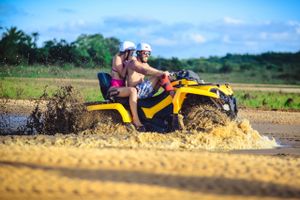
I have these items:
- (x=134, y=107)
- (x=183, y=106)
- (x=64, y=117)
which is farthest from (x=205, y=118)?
(x=64, y=117)

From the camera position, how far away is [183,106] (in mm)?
13297

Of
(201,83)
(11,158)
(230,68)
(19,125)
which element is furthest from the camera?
(230,68)

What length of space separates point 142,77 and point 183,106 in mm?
1066

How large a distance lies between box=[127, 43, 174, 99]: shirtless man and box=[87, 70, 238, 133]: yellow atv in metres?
0.18

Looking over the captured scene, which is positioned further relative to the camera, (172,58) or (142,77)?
(172,58)

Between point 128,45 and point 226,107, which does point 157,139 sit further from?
point 128,45

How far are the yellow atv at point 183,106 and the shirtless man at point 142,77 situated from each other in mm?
180

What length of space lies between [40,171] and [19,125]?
7.46 meters

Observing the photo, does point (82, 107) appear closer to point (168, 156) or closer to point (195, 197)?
point (168, 156)

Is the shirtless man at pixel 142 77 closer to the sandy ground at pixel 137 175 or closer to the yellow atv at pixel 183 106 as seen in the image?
the yellow atv at pixel 183 106

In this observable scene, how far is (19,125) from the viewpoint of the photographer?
51.2ft

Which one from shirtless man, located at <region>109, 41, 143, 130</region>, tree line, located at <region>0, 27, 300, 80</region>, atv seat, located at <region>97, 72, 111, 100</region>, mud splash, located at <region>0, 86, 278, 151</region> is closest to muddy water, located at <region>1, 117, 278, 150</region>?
mud splash, located at <region>0, 86, 278, 151</region>

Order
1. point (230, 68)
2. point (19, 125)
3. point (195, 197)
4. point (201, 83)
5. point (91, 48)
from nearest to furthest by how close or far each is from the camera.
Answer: point (195, 197) < point (201, 83) < point (19, 125) < point (91, 48) < point (230, 68)

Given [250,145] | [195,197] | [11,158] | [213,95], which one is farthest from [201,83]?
[195,197]
